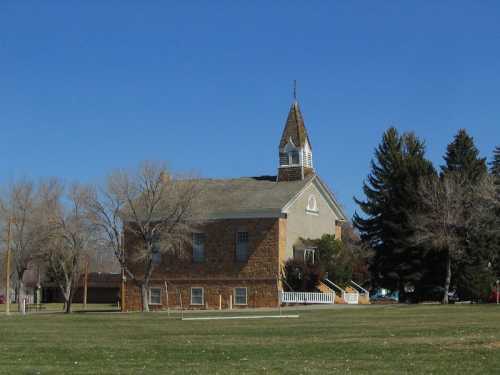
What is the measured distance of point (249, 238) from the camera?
59.1 metres

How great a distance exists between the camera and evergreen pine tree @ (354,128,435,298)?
65438mm

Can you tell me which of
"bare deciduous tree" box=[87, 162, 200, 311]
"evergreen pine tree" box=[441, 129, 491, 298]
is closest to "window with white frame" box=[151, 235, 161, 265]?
"bare deciduous tree" box=[87, 162, 200, 311]

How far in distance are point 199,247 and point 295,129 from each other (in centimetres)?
1108

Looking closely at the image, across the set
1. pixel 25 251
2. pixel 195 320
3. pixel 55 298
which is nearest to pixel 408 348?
pixel 195 320

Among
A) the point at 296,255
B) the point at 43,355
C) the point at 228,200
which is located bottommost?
the point at 43,355

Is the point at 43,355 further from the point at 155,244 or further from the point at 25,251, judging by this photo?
the point at 25,251

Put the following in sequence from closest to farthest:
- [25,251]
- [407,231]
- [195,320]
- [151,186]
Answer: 1. [195,320]
2. [151,186]
3. [407,231]
4. [25,251]

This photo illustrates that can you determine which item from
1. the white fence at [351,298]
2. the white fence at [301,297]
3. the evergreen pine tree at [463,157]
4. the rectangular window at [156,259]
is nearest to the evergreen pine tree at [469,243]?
A: the evergreen pine tree at [463,157]

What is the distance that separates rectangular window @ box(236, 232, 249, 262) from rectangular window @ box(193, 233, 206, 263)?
98.0 inches

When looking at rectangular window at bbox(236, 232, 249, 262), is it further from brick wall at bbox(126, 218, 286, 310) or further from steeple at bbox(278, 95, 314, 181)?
steeple at bbox(278, 95, 314, 181)

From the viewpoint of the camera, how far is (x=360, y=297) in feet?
203

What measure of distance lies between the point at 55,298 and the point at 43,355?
85449 mm

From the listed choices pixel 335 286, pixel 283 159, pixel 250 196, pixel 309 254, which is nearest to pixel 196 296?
pixel 250 196

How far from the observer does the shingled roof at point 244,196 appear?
59000 millimetres
